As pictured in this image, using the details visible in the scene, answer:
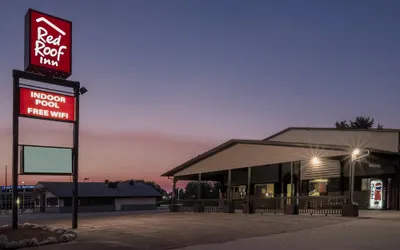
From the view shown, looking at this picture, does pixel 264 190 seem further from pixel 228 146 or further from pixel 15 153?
pixel 15 153

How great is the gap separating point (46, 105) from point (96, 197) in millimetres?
39139

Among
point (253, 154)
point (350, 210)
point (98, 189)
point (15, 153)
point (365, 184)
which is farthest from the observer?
point (98, 189)

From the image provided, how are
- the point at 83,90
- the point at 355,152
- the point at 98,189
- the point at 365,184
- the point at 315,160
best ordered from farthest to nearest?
1. the point at 98,189
2. the point at 365,184
3. the point at 315,160
4. the point at 355,152
5. the point at 83,90

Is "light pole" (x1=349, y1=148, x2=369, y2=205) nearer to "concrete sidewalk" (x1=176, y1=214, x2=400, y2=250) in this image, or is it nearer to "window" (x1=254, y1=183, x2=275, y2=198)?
"concrete sidewalk" (x1=176, y1=214, x2=400, y2=250)

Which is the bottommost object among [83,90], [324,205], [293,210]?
[293,210]

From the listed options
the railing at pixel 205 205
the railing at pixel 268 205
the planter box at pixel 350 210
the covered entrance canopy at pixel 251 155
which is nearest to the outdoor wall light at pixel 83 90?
the covered entrance canopy at pixel 251 155

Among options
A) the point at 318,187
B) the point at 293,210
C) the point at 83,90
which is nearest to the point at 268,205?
the point at 318,187

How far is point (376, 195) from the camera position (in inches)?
1028

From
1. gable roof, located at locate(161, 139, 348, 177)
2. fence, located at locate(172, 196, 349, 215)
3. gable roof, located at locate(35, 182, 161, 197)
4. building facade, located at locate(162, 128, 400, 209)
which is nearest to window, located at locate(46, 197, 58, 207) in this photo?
gable roof, located at locate(35, 182, 161, 197)

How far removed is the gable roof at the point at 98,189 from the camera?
174ft

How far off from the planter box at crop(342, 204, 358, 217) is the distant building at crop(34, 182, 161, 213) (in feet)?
124

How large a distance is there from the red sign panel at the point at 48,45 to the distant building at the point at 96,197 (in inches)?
1413

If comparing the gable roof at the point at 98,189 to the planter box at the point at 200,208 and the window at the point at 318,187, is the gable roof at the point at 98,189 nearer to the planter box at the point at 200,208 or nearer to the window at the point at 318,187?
the planter box at the point at 200,208

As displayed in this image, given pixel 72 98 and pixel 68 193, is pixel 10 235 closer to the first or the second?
pixel 72 98
